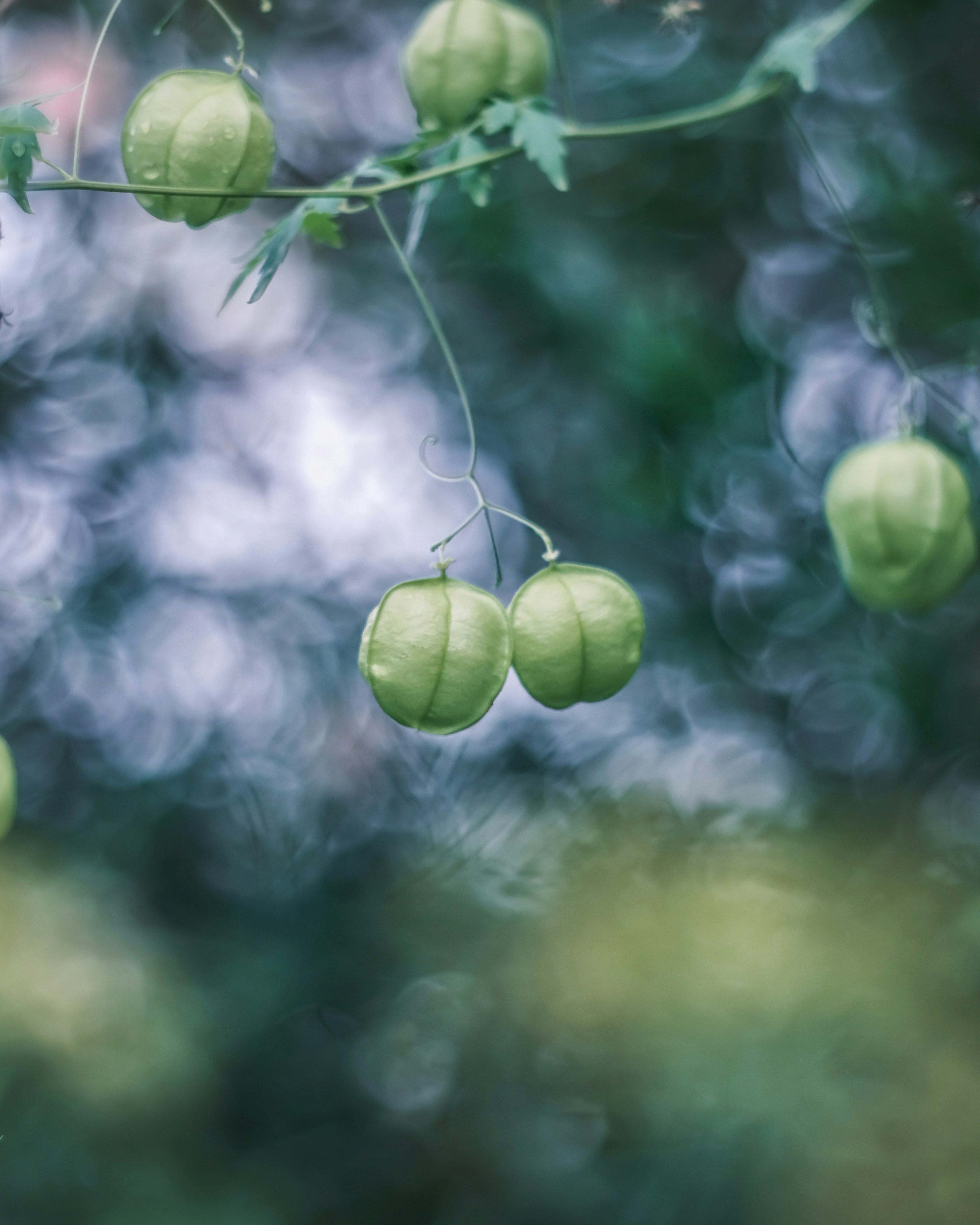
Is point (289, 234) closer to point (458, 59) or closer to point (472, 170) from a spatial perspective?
point (472, 170)

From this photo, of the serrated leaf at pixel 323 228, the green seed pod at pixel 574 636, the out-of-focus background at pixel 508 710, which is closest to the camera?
the green seed pod at pixel 574 636

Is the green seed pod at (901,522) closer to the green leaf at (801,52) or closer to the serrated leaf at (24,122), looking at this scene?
the green leaf at (801,52)

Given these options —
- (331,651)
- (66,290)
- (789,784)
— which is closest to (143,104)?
(331,651)

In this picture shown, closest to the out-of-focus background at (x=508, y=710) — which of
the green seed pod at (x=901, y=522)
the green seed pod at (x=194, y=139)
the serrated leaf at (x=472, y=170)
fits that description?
the green seed pod at (x=901, y=522)

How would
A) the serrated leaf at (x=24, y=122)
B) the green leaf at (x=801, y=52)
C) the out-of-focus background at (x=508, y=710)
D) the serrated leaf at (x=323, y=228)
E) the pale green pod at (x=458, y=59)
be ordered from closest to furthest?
the serrated leaf at (x=24, y=122)
the serrated leaf at (x=323, y=228)
the green leaf at (x=801, y=52)
the pale green pod at (x=458, y=59)
the out-of-focus background at (x=508, y=710)

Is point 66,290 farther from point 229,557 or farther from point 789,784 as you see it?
point 789,784

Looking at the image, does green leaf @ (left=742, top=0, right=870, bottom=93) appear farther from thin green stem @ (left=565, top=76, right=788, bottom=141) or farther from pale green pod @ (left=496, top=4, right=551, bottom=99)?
pale green pod @ (left=496, top=4, right=551, bottom=99)

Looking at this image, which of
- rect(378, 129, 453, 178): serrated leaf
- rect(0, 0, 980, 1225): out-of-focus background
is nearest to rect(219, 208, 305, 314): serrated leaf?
rect(378, 129, 453, 178): serrated leaf
